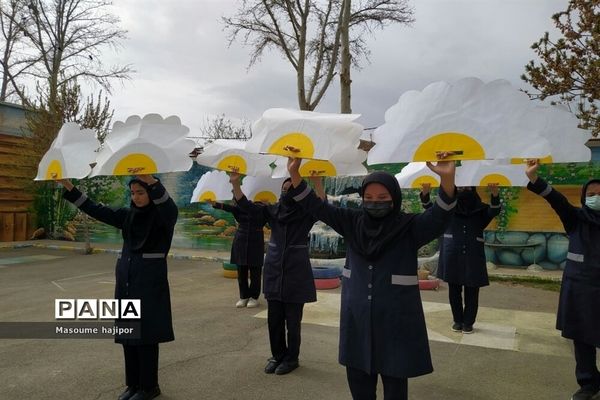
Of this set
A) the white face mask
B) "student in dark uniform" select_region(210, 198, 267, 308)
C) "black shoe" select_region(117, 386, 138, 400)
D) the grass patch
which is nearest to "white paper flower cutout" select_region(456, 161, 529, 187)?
the white face mask

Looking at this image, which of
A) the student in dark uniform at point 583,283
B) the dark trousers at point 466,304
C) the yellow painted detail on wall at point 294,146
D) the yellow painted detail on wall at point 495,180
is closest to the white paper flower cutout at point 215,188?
the dark trousers at point 466,304

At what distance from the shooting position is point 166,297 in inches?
154

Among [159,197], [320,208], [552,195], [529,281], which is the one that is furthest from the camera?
[529,281]

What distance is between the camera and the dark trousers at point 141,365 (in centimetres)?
382

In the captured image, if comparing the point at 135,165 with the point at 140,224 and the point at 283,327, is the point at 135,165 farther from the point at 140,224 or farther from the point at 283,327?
the point at 283,327

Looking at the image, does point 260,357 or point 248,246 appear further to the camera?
point 248,246

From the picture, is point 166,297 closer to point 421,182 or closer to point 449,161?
point 449,161

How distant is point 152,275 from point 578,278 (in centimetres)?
368

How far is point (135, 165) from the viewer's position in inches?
139

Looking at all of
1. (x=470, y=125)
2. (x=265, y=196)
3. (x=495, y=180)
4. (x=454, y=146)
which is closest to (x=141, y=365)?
(x=454, y=146)

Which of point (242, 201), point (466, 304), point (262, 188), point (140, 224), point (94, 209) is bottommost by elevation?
point (466, 304)

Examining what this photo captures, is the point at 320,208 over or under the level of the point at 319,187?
under

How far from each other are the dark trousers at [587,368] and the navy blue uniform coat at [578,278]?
14 centimetres

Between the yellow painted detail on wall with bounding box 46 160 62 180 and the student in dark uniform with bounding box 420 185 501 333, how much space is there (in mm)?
4108
